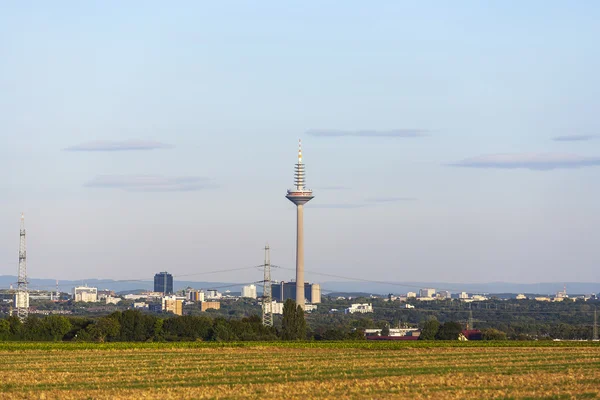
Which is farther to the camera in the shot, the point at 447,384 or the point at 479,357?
the point at 479,357

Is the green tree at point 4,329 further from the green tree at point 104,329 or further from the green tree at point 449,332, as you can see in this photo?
the green tree at point 449,332

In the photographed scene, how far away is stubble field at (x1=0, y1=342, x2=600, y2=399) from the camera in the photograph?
40719mm

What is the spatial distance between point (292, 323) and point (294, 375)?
283 ft

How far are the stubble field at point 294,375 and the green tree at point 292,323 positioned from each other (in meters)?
57.9

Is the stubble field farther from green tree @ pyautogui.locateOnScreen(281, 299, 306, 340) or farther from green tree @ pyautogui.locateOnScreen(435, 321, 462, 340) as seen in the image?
green tree @ pyautogui.locateOnScreen(435, 321, 462, 340)

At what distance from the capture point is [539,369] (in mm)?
54062

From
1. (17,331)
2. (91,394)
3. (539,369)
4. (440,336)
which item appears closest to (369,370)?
(539,369)

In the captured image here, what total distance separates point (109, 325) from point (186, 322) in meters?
9.39

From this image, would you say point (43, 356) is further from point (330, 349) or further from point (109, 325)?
point (109, 325)

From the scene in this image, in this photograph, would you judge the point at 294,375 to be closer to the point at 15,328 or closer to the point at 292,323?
the point at 15,328

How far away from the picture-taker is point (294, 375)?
49656mm

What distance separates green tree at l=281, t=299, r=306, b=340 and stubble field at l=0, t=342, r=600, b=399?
57.9 metres

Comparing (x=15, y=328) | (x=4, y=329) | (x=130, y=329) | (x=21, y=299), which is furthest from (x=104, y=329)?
(x=21, y=299)

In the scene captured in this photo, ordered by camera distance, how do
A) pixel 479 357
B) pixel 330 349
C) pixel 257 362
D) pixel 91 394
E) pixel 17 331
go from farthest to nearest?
pixel 17 331, pixel 330 349, pixel 479 357, pixel 257 362, pixel 91 394
